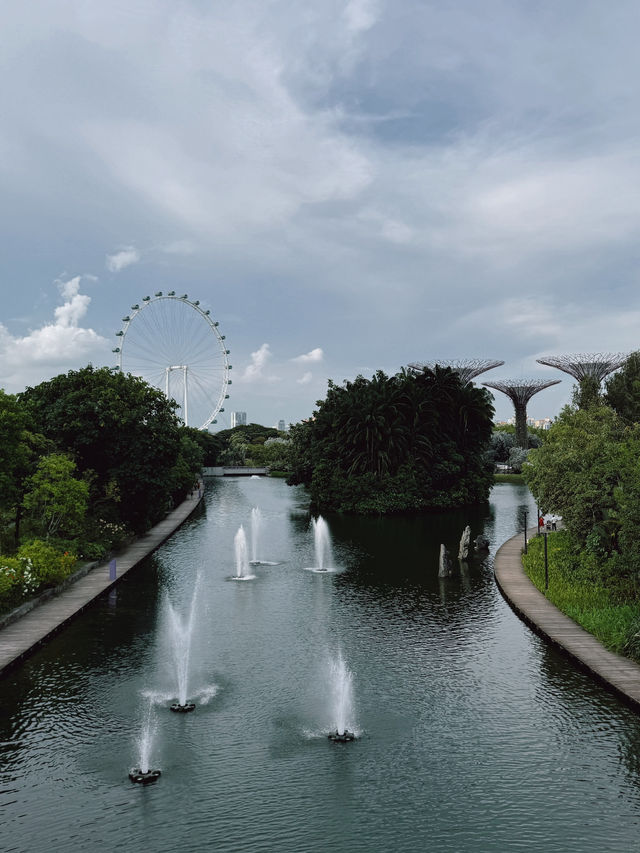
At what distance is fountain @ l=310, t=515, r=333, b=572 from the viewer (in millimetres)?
36031

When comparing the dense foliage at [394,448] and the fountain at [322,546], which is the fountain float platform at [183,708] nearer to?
the fountain at [322,546]

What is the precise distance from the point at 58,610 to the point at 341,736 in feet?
46.3

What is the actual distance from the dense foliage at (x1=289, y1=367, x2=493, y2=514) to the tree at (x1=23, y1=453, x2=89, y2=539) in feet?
101

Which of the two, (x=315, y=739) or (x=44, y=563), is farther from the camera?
(x=44, y=563)

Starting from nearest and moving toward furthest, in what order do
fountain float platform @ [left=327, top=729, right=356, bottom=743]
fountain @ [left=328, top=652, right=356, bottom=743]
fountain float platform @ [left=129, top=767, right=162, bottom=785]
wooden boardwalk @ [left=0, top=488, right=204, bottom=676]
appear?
fountain float platform @ [left=129, top=767, right=162, bottom=785]
fountain float platform @ [left=327, top=729, right=356, bottom=743]
fountain @ [left=328, top=652, right=356, bottom=743]
wooden boardwalk @ [left=0, top=488, right=204, bottom=676]

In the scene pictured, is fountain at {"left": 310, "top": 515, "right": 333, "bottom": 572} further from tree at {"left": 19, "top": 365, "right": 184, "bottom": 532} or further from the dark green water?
tree at {"left": 19, "top": 365, "right": 184, "bottom": 532}

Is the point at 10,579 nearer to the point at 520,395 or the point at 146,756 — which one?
the point at 146,756

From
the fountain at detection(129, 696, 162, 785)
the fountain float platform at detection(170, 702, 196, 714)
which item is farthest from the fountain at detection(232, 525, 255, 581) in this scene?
the fountain at detection(129, 696, 162, 785)

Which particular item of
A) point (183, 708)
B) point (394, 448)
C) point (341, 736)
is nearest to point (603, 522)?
point (341, 736)

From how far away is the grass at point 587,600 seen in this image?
2065 centimetres

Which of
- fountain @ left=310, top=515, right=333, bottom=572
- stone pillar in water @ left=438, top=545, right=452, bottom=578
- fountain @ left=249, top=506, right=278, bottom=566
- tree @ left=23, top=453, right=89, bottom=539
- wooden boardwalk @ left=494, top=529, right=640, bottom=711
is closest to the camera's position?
wooden boardwalk @ left=494, top=529, right=640, bottom=711

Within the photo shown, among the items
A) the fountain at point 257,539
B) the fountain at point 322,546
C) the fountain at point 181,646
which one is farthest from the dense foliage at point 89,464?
the fountain at point 322,546

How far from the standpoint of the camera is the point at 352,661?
20.5 metres

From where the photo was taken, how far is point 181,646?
22312mm
